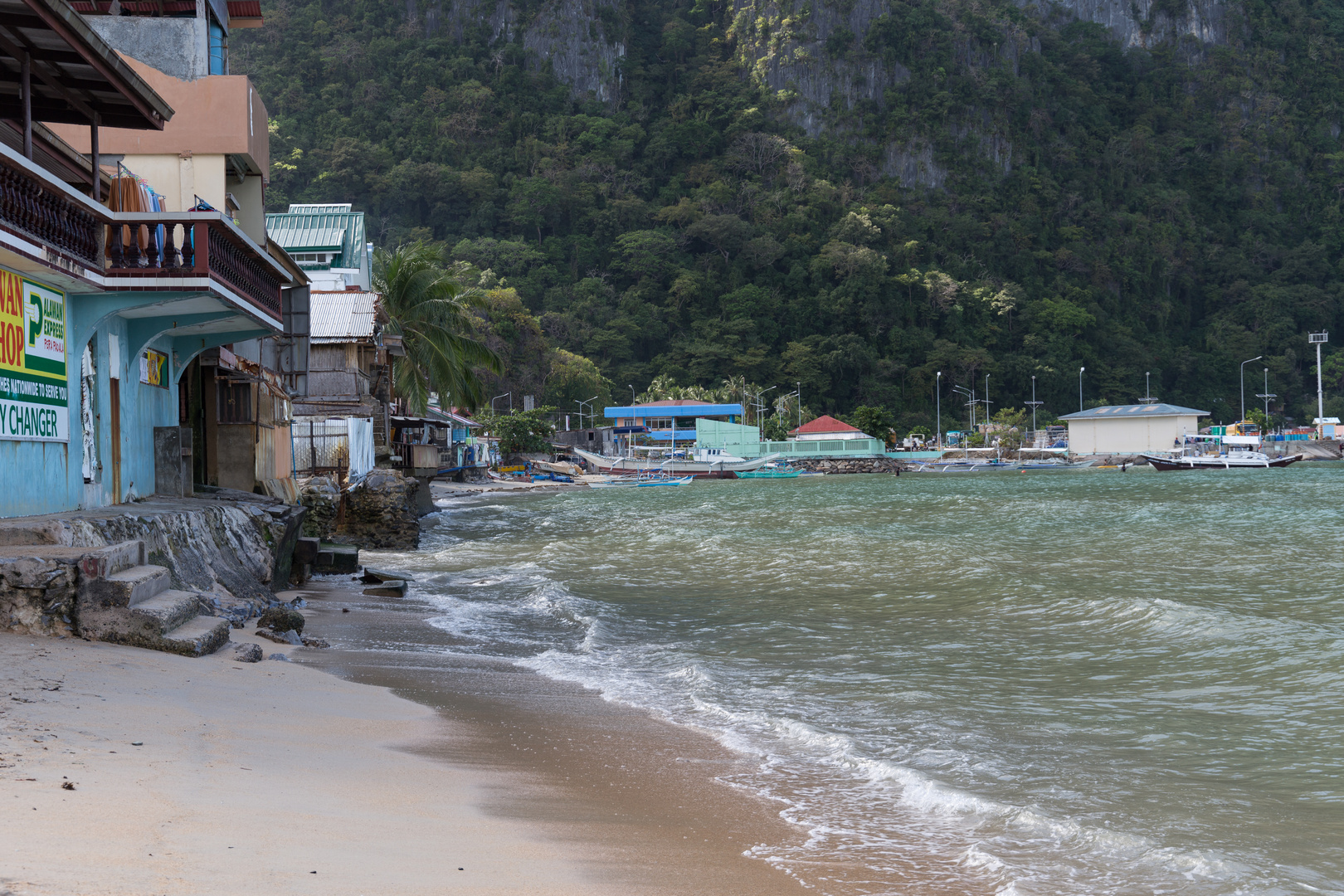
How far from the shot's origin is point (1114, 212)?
141m

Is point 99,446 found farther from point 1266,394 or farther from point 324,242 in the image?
point 1266,394

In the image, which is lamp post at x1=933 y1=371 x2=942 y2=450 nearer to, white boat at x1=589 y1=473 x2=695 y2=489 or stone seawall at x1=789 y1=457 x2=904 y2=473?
stone seawall at x1=789 y1=457 x2=904 y2=473

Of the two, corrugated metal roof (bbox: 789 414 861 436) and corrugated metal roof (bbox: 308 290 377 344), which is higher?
corrugated metal roof (bbox: 308 290 377 344)

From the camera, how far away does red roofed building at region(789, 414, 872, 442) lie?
288ft

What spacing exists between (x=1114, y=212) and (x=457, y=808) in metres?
153

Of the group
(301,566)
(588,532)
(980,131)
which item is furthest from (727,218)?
Answer: (301,566)

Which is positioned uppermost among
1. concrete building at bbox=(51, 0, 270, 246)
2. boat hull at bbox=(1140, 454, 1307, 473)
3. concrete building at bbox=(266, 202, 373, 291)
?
concrete building at bbox=(266, 202, 373, 291)

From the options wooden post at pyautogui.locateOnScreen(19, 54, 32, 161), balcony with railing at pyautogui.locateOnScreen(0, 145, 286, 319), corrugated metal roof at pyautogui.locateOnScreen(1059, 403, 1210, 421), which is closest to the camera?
balcony with railing at pyautogui.locateOnScreen(0, 145, 286, 319)

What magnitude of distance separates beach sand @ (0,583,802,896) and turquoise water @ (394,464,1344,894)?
695 mm

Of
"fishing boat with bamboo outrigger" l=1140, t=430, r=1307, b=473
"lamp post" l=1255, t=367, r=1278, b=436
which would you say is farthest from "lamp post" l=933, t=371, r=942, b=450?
"lamp post" l=1255, t=367, r=1278, b=436

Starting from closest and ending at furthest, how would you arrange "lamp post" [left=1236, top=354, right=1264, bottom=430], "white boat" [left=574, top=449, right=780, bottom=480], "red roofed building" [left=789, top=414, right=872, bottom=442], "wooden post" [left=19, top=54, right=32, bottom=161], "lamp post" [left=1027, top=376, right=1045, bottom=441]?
"wooden post" [left=19, top=54, right=32, bottom=161] → "white boat" [left=574, top=449, right=780, bottom=480] → "red roofed building" [left=789, top=414, right=872, bottom=442] → "lamp post" [left=1027, top=376, right=1045, bottom=441] → "lamp post" [left=1236, top=354, right=1264, bottom=430]

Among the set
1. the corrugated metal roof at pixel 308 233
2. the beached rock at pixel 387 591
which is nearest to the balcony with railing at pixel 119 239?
the beached rock at pixel 387 591

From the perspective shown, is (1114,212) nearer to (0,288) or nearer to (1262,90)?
(1262,90)

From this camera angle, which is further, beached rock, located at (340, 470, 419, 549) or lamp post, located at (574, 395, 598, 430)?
lamp post, located at (574, 395, 598, 430)
